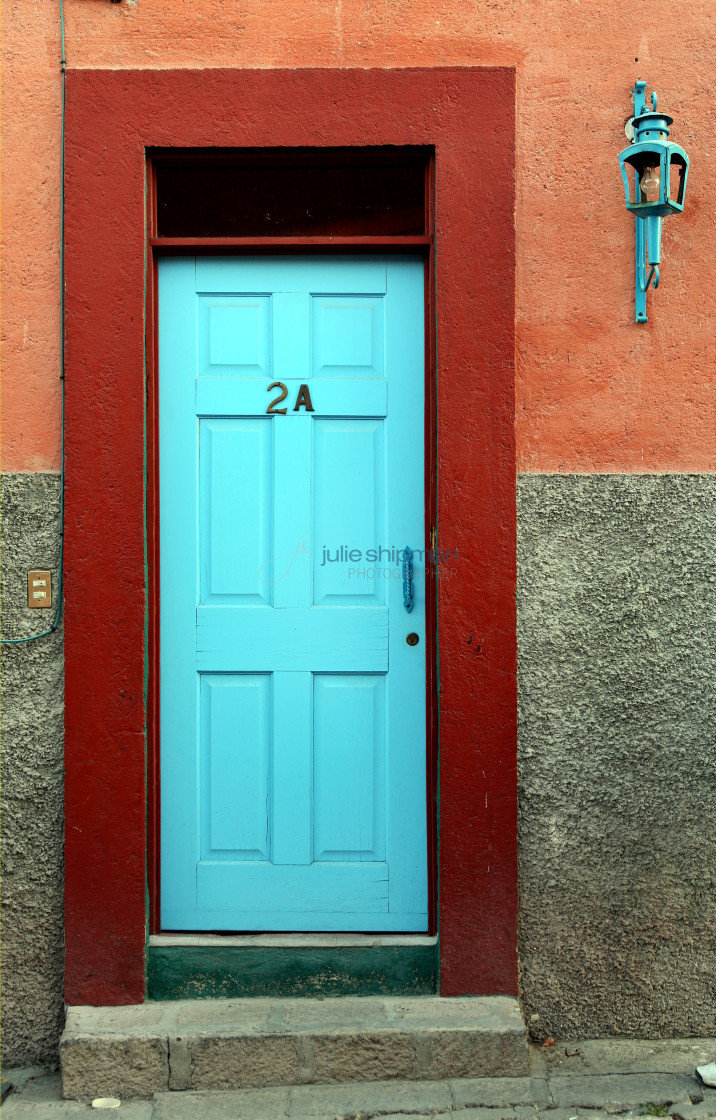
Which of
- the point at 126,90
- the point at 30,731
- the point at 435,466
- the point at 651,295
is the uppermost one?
the point at 126,90

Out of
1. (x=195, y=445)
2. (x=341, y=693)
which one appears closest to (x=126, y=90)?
(x=195, y=445)

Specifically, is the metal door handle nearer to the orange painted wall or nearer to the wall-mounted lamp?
the orange painted wall

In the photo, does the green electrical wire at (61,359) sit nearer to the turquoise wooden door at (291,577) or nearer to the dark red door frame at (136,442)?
the dark red door frame at (136,442)

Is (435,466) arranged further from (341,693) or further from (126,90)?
(126,90)

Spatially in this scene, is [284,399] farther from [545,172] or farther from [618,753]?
[618,753]

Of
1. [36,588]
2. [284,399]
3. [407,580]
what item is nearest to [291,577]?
[407,580]

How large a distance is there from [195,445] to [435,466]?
A: 879 millimetres

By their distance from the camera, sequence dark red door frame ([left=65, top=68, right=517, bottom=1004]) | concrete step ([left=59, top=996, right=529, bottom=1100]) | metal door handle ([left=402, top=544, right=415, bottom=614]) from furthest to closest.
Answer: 1. metal door handle ([left=402, top=544, right=415, bottom=614])
2. dark red door frame ([left=65, top=68, right=517, bottom=1004])
3. concrete step ([left=59, top=996, right=529, bottom=1100])

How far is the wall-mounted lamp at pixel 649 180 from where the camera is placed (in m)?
2.78

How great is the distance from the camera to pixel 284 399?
3098 mm

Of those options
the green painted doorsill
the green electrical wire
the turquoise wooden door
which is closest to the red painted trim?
the turquoise wooden door

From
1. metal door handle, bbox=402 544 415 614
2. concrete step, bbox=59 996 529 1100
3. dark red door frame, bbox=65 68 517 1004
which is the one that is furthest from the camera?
metal door handle, bbox=402 544 415 614

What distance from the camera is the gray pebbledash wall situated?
2.95m

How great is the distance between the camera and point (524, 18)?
9.68ft
